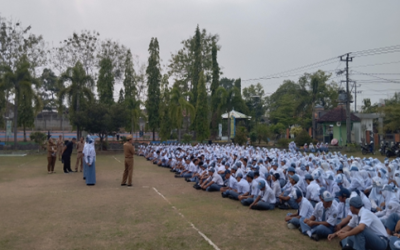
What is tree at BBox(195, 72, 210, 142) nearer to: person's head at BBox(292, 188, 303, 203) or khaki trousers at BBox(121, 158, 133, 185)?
khaki trousers at BBox(121, 158, 133, 185)

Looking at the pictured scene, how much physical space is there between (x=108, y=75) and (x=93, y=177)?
20.5 meters

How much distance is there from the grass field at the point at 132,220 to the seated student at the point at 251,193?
0.52 ft

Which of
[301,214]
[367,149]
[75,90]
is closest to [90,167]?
[301,214]

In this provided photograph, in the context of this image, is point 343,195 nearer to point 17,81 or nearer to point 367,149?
point 367,149

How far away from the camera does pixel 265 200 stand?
7.54 meters

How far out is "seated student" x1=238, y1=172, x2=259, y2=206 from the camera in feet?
25.7

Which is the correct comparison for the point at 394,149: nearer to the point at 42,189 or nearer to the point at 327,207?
the point at 327,207

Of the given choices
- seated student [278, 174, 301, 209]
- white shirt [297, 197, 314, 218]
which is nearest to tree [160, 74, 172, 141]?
seated student [278, 174, 301, 209]

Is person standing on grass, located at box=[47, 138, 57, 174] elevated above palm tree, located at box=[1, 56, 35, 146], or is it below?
below

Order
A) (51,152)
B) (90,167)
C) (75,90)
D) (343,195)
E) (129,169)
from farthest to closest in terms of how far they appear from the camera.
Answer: (75,90) < (51,152) < (90,167) < (129,169) < (343,195)

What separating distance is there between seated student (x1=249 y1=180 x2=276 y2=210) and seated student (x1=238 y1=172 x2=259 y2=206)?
229 millimetres

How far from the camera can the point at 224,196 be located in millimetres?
8977

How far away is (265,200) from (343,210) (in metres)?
2.13

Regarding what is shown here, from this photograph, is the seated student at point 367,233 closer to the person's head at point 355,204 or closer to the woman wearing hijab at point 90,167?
the person's head at point 355,204
